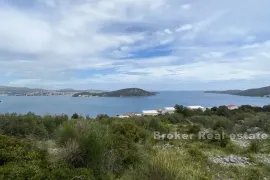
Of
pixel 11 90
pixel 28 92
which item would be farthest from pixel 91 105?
pixel 11 90

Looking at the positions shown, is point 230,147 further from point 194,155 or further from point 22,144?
point 22,144

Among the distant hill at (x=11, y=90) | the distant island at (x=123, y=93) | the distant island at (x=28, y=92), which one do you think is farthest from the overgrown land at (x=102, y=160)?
the distant island at (x=28, y=92)

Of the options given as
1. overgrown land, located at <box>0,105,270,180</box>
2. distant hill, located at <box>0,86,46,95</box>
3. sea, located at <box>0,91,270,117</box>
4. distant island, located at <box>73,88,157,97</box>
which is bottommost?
sea, located at <box>0,91,270,117</box>

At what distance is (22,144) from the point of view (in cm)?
592

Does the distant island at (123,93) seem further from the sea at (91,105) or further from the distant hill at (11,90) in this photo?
the distant hill at (11,90)

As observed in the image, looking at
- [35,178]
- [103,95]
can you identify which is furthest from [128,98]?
[35,178]

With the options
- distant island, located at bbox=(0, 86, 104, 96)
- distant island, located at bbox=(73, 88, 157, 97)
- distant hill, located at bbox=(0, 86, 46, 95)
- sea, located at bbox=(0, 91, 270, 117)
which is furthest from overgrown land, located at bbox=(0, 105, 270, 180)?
distant island, located at bbox=(0, 86, 104, 96)

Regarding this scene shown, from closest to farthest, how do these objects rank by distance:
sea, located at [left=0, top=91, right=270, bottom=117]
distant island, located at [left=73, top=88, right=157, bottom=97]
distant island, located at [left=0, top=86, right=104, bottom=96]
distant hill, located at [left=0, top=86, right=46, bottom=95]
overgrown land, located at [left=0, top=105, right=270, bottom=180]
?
overgrown land, located at [left=0, top=105, right=270, bottom=180]
sea, located at [left=0, top=91, right=270, bottom=117]
distant hill, located at [left=0, top=86, right=46, bottom=95]
distant island, located at [left=0, top=86, right=104, bottom=96]
distant island, located at [left=73, top=88, right=157, bottom=97]

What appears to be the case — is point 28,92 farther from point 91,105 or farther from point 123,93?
point 91,105

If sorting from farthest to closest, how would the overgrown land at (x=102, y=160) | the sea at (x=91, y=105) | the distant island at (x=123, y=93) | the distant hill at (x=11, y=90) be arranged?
the distant island at (x=123, y=93) < the distant hill at (x=11, y=90) < the sea at (x=91, y=105) < the overgrown land at (x=102, y=160)

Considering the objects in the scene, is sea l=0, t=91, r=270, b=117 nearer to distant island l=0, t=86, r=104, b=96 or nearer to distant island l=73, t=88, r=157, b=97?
distant island l=73, t=88, r=157, b=97

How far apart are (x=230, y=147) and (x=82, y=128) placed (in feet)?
22.6

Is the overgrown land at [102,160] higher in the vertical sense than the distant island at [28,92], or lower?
lower

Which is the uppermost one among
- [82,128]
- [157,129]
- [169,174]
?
[82,128]
